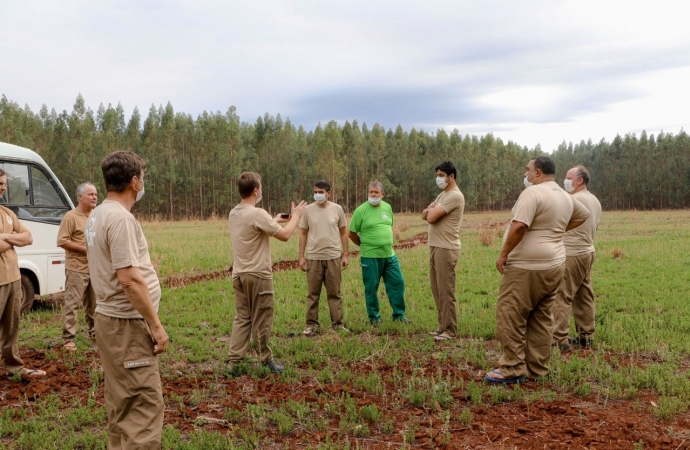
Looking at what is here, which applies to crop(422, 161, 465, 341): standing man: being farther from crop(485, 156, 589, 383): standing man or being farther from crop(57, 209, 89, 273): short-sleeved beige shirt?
crop(57, 209, 89, 273): short-sleeved beige shirt

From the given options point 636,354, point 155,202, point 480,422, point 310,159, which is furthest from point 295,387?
point 310,159

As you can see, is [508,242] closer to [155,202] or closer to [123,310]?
[123,310]

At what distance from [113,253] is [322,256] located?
432 centimetres

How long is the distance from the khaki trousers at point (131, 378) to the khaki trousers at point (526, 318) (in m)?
3.35

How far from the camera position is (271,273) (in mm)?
5473

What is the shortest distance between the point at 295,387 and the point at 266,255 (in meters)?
1.43

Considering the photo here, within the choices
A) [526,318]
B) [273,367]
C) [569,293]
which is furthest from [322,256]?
[569,293]

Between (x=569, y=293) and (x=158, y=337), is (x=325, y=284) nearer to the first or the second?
(x=569, y=293)

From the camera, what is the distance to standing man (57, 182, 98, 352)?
21.6 feet

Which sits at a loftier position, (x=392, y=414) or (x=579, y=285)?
(x=579, y=285)

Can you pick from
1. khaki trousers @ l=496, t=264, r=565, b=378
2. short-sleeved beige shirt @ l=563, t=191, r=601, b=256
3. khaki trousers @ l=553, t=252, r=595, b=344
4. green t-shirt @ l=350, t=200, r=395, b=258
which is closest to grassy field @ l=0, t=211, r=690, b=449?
khaki trousers @ l=496, t=264, r=565, b=378

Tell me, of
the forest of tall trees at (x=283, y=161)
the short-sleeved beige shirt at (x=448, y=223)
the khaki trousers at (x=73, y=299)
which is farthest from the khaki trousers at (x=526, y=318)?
the forest of tall trees at (x=283, y=161)

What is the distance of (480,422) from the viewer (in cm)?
417

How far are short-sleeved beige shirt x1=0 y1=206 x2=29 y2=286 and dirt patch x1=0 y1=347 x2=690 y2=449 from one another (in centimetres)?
112
